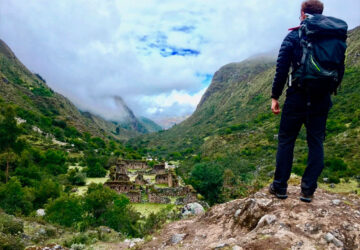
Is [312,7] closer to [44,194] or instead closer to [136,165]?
[44,194]

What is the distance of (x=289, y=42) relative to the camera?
3.76 m

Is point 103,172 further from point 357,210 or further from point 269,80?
point 269,80

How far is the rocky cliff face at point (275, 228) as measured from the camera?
3.15 metres

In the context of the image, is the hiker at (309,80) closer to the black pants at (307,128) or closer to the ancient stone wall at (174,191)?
the black pants at (307,128)

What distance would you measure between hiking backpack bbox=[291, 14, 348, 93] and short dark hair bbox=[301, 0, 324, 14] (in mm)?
331

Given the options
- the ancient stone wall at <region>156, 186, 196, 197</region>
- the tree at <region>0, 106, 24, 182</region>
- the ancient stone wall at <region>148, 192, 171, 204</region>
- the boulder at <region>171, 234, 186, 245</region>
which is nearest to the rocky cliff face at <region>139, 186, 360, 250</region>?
the boulder at <region>171, 234, 186, 245</region>

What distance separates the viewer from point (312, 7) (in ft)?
12.5

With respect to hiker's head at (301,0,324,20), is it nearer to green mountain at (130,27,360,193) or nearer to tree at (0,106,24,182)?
green mountain at (130,27,360,193)

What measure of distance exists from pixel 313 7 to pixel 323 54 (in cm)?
97

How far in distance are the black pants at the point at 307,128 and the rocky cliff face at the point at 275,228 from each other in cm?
47

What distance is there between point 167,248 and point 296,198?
2.52 metres

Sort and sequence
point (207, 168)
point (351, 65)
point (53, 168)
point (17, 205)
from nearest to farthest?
point (17, 205), point (207, 168), point (53, 168), point (351, 65)

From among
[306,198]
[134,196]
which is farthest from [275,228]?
[134,196]

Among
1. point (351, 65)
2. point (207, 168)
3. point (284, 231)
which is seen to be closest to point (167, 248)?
point (284, 231)
